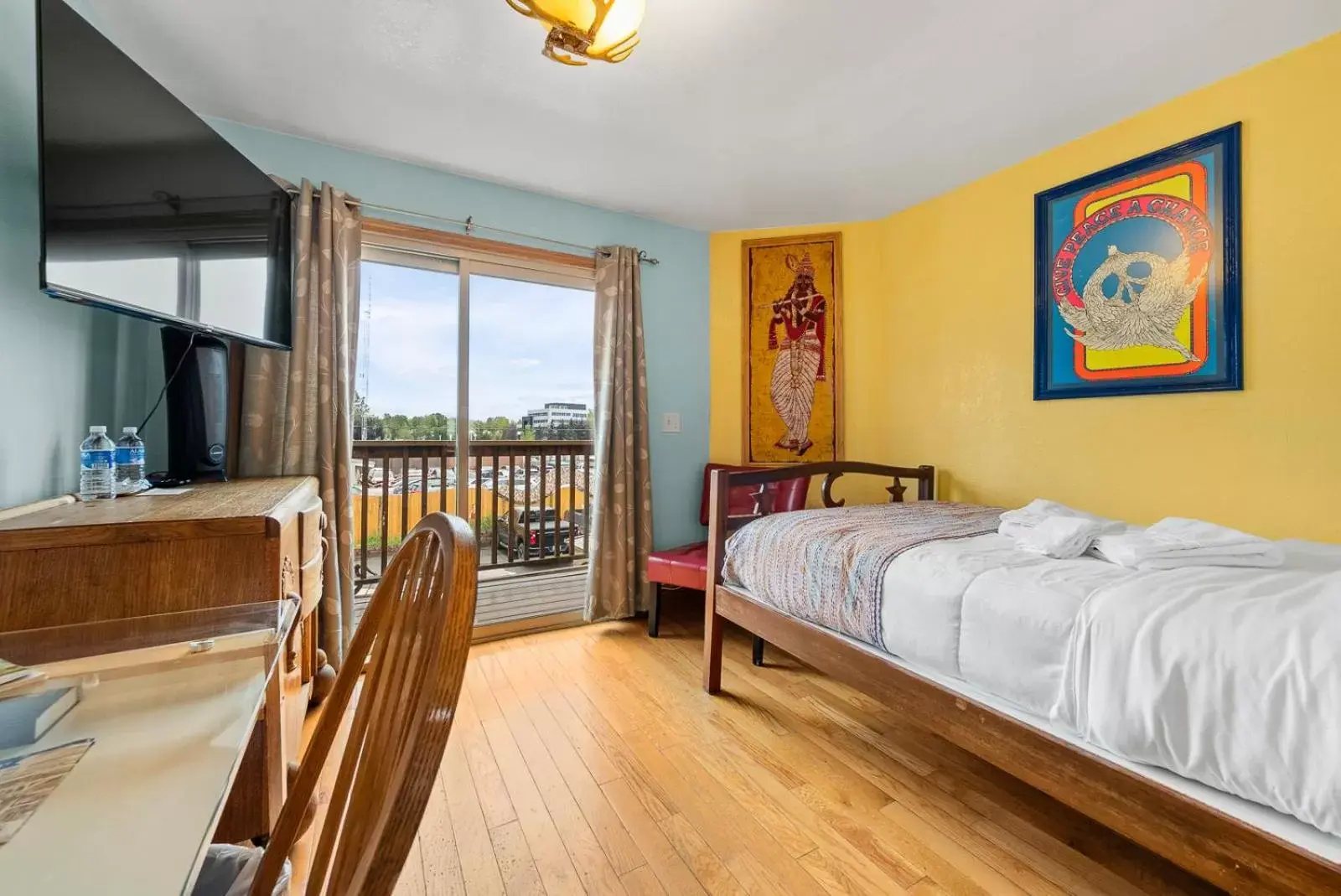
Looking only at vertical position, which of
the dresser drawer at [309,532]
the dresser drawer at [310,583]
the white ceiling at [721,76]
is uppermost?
the white ceiling at [721,76]

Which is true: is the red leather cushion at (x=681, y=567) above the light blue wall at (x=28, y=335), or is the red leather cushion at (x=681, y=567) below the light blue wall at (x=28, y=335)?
below

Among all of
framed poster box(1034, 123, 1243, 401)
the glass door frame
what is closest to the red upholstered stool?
the glass door frame

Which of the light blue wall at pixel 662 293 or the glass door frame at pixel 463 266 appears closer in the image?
the glass door frame at pixel 463 266

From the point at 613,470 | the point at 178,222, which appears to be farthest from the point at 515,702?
the point at 178,222

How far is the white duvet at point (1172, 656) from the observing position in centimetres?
78

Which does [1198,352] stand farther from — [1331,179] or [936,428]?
[936,428]

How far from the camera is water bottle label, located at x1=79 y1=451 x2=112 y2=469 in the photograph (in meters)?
1.31

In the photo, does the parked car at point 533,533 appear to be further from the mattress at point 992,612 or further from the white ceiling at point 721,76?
the mattress at point 992,612

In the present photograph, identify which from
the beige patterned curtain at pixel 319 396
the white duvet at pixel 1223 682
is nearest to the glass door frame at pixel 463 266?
the beige patterned curtain at pixel 319 396

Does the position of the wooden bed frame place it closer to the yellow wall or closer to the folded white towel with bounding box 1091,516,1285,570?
the folded white towel with bounding box 1091,516,1285,570

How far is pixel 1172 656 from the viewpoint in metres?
0.90

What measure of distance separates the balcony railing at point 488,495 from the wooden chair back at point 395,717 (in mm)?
2091

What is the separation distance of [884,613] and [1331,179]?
191 centimetres

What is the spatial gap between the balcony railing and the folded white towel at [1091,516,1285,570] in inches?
88.7
